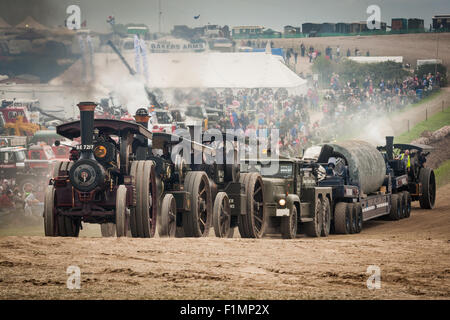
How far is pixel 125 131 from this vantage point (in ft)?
60.2

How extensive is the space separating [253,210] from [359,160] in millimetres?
6055

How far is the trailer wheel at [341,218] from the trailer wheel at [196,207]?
523 cm

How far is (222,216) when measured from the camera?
20.0m

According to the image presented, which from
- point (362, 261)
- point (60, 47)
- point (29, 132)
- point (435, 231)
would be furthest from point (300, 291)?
point (29, 132)

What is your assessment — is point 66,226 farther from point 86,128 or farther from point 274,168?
point 274,168

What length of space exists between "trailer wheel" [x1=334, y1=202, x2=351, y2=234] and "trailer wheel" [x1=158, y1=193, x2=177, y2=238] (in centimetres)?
643

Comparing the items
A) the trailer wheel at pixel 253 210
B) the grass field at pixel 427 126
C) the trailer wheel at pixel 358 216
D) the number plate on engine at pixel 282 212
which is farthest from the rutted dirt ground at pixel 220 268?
the grass field at pixel 427 126

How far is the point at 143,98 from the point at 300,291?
2652cm

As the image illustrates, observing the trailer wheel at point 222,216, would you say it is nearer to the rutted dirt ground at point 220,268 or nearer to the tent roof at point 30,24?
the rutted dirt ground at point 220,268

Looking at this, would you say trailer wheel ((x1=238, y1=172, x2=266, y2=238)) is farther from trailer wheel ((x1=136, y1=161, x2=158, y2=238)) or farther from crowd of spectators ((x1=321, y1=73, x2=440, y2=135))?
crowd of spectators ((x1=321, y1=73, x2=440, y2=135))

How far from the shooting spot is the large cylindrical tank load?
25.7 meters

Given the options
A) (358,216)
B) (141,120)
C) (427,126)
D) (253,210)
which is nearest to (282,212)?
(253,210)

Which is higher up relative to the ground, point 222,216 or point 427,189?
point 222,216

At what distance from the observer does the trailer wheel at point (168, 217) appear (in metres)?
18.5
